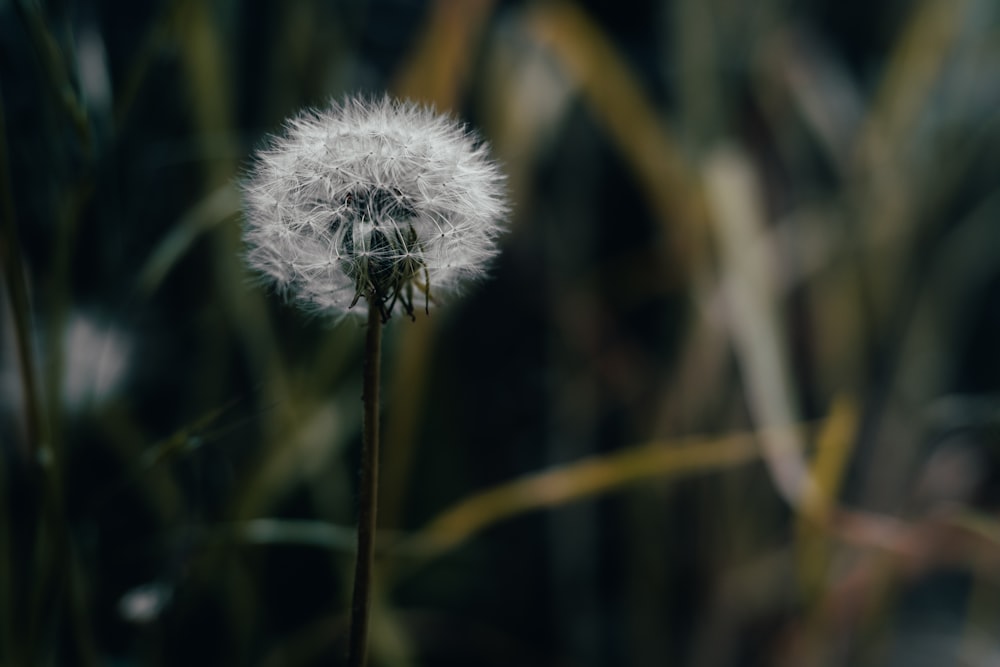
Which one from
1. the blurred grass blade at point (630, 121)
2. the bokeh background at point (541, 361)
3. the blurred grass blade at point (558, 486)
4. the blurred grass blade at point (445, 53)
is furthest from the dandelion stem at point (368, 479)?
the blurred grass blade at point (630, 121)

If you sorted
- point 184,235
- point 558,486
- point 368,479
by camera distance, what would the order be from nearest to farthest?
point 368,479 → point 184,235 → point 558,486

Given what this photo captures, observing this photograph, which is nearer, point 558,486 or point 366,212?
point 366,212

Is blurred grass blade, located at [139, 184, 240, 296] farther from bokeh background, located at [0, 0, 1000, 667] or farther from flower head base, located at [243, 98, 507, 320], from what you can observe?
flower head base, located at [243, 98, 507, 320]

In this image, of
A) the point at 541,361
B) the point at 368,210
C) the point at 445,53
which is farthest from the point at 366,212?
the point at 541,361

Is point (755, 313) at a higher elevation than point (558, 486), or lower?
higher

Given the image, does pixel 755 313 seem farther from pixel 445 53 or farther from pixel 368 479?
pixel 368 479

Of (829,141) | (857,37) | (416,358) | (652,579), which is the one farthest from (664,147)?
(857,37)

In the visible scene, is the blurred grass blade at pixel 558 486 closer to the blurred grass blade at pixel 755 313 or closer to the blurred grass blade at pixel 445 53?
the blurred grass blade at pixel 755 313
